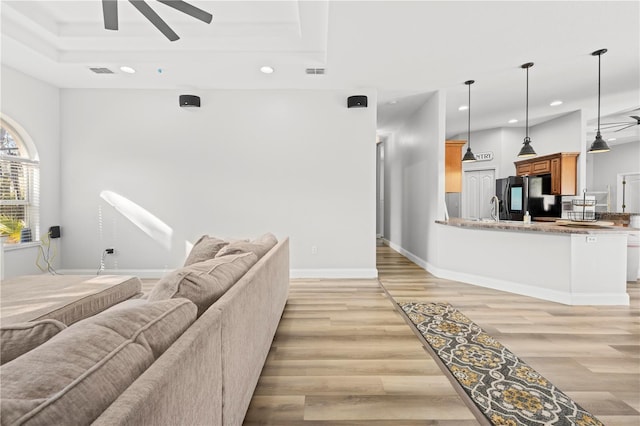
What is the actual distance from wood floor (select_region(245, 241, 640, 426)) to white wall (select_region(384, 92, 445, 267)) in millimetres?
1680

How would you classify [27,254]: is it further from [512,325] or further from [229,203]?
[512,325]

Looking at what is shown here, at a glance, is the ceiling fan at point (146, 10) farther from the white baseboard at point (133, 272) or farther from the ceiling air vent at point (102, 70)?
the white baseboard at point (133, 272)

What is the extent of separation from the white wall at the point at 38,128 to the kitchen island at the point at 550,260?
6152 millimetres

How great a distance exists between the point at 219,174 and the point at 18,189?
2.74 m

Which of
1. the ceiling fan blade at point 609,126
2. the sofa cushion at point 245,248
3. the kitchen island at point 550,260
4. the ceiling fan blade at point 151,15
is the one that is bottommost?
the kitchen island at point 550,260

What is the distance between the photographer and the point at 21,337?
31.4 inches

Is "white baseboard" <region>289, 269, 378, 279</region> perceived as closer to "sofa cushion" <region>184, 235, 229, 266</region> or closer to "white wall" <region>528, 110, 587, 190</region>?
"sofa cushion" <region>184, 235, 229, 266</region>

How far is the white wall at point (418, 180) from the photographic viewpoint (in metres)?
4.85

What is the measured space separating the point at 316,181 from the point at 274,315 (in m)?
2.67

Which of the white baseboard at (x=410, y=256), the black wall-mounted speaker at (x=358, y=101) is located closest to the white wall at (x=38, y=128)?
the black wall-mounted speaker at (x=358, y=101)

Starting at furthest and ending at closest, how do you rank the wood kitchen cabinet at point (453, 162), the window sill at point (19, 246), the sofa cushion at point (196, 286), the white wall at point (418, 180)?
the wood kitchen cabinet at point (453, 162), the white wall at point (418, 180), the window sill at point (19, 246), the sofa cushion at point (196, 286)

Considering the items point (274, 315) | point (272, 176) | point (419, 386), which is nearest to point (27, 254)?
point (272, 176)

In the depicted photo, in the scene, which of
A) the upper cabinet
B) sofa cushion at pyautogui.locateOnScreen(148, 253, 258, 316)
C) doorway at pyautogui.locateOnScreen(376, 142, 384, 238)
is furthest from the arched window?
the upper cabinet

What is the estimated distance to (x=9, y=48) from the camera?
3518mm
